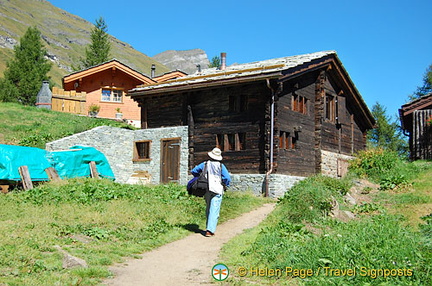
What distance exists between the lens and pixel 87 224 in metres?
10.6

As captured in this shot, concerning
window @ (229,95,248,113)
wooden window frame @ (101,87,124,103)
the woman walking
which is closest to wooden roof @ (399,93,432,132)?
window @ (229,95,248,113)

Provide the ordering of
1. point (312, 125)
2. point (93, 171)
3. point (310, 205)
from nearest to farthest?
1. point (310, 205)
2. point (93, 171)
3. point (312, 125)

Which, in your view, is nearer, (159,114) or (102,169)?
(102,169)

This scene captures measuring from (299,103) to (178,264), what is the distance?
14.5 meters

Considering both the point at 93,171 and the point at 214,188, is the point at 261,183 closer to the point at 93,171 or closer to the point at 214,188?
the point at 93,171

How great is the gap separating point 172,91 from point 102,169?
5.00 m

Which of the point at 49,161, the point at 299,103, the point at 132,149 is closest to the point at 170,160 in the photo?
the point at 132,149

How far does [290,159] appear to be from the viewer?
64.3ft

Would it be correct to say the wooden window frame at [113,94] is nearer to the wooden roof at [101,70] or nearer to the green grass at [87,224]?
the wooden roof at [101,70]

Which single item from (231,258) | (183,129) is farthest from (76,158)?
(231,258)

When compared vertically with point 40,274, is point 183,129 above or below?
above

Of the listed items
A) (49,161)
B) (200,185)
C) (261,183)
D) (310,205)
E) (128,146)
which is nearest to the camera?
(200,185)

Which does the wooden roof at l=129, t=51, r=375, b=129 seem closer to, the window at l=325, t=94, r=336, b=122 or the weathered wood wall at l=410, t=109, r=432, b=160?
the window at l=325, t=94, r=336, b=122

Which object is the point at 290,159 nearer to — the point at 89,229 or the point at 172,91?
the point at 172,91
